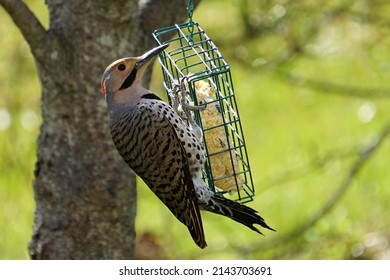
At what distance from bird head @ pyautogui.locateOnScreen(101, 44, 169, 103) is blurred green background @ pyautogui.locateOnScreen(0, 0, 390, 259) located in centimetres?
155

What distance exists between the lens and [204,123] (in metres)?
4.20

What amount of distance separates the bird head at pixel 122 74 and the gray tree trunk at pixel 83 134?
409mm

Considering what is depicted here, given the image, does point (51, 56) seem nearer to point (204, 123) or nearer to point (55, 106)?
point (55, 106)

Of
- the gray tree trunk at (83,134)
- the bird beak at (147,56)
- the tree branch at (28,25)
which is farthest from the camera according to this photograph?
the gray tree trunk at (83,134)

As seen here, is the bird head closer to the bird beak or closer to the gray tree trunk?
the bird beak

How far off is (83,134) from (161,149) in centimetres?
66

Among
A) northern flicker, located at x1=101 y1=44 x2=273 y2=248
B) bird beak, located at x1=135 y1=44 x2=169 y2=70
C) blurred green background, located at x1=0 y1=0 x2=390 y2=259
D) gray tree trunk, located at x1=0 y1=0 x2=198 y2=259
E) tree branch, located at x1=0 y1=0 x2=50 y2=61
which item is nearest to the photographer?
bird beak, located at x1=135 y1=44 x2=169 y2=70

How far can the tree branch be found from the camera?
4.11 metres

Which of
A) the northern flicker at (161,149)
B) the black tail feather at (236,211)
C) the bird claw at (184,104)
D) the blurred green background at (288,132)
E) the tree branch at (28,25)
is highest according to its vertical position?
the blurred green background at (288,132)

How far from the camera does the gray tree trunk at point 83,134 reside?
445cm

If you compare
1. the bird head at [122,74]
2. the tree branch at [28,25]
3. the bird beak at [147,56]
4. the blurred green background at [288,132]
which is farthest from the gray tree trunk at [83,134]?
the blurred green background at [288,132]

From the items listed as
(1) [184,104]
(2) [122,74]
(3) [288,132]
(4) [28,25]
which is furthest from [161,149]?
(3) [288,132]

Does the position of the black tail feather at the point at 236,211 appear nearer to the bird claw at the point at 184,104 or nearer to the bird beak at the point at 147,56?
the bird claw at the point at 184,104

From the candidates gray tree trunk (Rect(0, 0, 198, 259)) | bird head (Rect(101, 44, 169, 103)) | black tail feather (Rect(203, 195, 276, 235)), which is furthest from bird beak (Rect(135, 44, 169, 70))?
black tail feather (Rect(203, 195, 276, 235))
